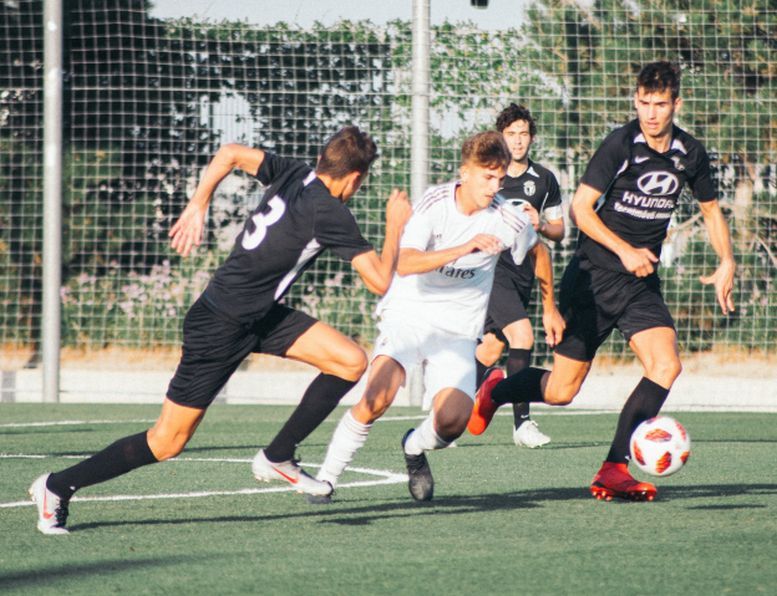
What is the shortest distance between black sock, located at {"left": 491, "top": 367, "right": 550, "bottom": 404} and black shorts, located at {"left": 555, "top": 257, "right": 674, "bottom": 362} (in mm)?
545

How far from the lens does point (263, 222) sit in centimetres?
555

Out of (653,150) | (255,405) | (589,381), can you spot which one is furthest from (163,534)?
(589,381)

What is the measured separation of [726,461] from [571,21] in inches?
283

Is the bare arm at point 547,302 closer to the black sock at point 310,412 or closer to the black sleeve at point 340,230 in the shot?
the black sock at point 310,412

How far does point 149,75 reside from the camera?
46.9ft

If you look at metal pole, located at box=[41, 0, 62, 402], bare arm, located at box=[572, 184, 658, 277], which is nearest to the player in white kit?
bare arm, located at box=[572, 184, 658, 277]

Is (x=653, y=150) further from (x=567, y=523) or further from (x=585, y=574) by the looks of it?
(x=585, y=574)

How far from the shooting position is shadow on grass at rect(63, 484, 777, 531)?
5.50 metres

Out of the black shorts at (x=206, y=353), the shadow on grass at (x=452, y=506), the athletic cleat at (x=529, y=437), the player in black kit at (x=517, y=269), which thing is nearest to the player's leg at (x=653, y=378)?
the shadow on grass at (x=452, y=506)

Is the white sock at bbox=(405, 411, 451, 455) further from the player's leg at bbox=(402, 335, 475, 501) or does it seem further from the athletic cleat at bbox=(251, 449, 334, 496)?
the athletic cleat at bbox=(251, 449, 334, 496)

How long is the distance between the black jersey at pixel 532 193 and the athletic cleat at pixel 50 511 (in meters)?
4.54

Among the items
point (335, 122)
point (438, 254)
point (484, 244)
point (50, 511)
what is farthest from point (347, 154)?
point (335, 122)

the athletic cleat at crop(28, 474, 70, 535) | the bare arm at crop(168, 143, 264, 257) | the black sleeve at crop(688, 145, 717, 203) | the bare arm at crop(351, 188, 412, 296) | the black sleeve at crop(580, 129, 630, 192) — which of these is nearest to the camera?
the athletic cleat at crop(28, 474, 70, 535)

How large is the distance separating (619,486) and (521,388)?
1586mm
